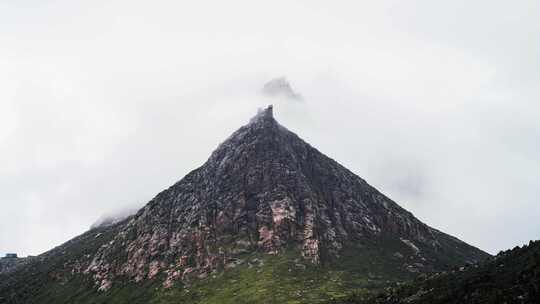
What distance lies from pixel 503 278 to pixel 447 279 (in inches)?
1343

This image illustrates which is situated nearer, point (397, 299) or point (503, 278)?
point (503, 278)

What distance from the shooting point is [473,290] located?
110 m

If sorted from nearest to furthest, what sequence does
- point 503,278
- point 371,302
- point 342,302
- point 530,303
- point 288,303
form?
point 530,303 < point 503,278 < point 371,302 < point 342,302 < point 288,303

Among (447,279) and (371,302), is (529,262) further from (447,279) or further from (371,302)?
(371,302)

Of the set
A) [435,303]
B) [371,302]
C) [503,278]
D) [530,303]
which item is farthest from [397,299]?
[530,303]

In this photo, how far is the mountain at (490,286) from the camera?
299 feet

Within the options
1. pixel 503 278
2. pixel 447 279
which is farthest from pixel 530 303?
pixel 447 279

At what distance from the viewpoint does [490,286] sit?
106 meters

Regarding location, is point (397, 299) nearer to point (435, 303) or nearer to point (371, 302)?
point (371, 302)

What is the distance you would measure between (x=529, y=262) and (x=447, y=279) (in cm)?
3591

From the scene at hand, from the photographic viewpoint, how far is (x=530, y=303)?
80562mm

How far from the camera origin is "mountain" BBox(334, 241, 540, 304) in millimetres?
91100

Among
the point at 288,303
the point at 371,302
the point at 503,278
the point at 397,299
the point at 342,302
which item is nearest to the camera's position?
the point at 503,278

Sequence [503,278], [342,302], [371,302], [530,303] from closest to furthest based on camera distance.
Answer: [530,303] → [503,278] → [371,302] → [342,302]
